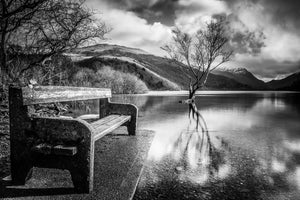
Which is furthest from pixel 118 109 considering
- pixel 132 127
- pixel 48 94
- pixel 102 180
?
pixel 48 94

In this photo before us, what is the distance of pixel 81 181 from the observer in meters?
2.67

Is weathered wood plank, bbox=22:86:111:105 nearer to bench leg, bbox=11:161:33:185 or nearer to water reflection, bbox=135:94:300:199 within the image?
bench leg, bbox=11:161:33:185

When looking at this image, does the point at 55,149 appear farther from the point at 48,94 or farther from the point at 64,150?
the point at 48,94

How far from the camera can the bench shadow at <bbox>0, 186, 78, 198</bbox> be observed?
8.45 ft

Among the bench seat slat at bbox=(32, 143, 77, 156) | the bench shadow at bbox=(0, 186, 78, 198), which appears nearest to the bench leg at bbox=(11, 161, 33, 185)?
the bench shadow at bbox=(0, 186, 78, 198)

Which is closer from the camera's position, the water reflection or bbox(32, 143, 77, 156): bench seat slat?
bbox(32, 143, 77, 156): bench seat slat

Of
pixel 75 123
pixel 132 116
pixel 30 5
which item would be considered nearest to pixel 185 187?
pixel 75 123

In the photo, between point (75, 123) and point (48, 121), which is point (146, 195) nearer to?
point (75, 123)

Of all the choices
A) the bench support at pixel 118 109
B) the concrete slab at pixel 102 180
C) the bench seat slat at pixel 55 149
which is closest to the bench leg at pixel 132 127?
the bench support at pixel 118 109

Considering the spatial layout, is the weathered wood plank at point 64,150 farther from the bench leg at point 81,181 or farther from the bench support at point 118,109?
the bench support at point 118,109

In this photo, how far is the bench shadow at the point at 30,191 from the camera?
258 cm

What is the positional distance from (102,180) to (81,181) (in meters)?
0.46

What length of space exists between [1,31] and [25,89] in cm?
567

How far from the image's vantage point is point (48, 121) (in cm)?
264
